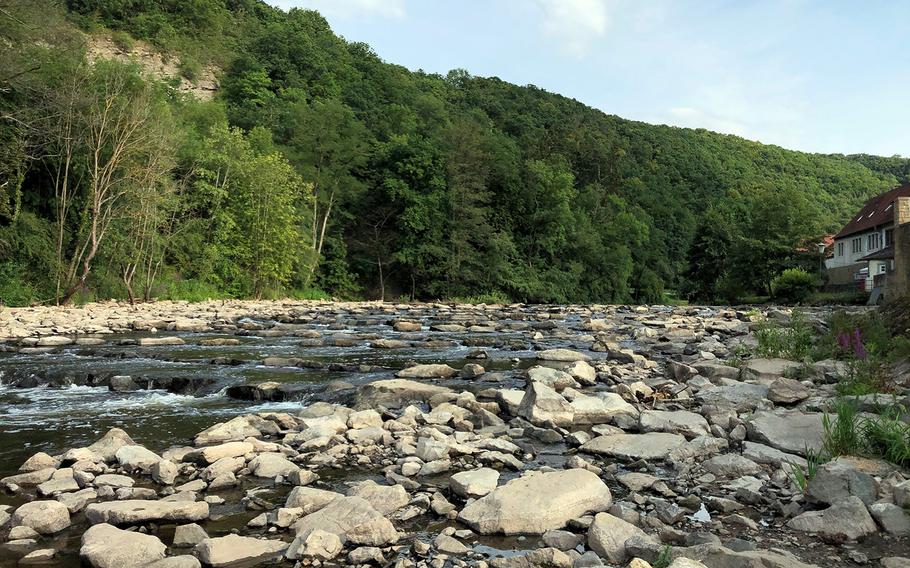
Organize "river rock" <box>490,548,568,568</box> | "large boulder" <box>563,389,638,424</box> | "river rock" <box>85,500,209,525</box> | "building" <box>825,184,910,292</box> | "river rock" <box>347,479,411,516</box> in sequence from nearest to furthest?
"river rock" <box>490,548,568,568</box> → "river rock" <box>85,500,209,525</box> → "river rock" <box>347,479,411,516</box> → "large boulder" <box>563,389,638,424</box> → "building" <box>825,184,910,292</box>

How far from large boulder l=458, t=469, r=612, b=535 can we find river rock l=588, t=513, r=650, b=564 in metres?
0.34

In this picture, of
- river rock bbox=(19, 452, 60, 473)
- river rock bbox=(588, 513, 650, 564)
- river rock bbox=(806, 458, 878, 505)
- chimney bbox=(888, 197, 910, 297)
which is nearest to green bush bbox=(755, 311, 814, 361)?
chimney bbox=(888, 197, 910, 297)

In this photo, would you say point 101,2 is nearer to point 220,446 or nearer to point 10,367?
point 10,367

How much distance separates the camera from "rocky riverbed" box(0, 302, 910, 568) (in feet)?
12.0

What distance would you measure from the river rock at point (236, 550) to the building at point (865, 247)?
39.7 m

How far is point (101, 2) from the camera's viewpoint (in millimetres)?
61656

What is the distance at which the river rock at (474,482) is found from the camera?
4.56m

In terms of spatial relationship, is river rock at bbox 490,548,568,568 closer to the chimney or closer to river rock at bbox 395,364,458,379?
river rock at bbox 395,364,458,379

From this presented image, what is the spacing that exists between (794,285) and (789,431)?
43.0 metres

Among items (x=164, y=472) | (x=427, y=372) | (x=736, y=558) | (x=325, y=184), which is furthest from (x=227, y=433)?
(x=325, y=184)

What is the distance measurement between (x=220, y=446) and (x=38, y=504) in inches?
62.1

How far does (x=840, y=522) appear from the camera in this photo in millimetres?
3699

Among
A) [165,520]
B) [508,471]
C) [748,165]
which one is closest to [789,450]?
[508,471]

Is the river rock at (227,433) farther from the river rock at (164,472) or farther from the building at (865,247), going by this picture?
the building at (865,247)
